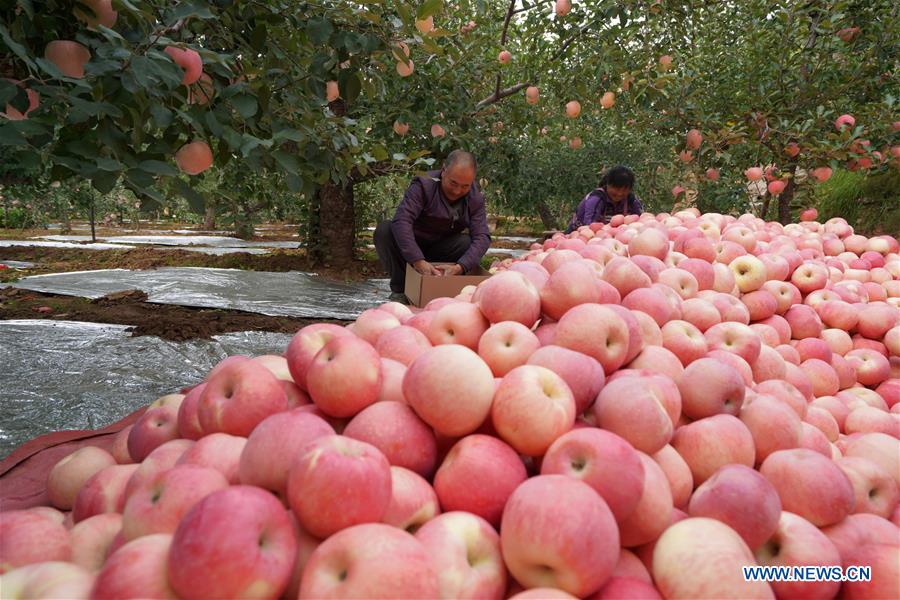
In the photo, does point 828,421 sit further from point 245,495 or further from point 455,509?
point 245,495

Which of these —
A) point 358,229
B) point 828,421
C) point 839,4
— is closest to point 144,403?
point 828,421

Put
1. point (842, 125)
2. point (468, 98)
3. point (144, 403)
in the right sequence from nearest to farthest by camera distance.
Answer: point (144, 403), point (842, 125), point (468, 98)

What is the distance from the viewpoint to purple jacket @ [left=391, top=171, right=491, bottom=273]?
4617 mm

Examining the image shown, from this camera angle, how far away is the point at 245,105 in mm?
1695

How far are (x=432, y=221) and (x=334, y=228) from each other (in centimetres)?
358

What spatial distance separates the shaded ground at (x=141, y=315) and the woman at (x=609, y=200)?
2.88m

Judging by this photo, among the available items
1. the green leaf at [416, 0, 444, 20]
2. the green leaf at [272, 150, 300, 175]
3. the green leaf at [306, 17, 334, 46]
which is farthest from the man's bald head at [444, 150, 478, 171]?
the green leaf at [272, 150, 300, 175]

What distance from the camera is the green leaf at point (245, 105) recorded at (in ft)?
5.51

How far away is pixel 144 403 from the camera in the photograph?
2.64 metres

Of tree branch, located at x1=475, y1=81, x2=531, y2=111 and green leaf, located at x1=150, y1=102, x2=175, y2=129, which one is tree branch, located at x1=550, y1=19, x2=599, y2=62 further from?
green leaf, located at x1=150, y1=102, x2=175, y2=129

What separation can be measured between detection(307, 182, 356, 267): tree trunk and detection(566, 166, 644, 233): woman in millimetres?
3771

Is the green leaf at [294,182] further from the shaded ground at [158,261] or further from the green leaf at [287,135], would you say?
the shaded ground at [158,261]

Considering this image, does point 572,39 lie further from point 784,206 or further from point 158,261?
point 158,261

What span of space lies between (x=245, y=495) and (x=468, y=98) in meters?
5.16
